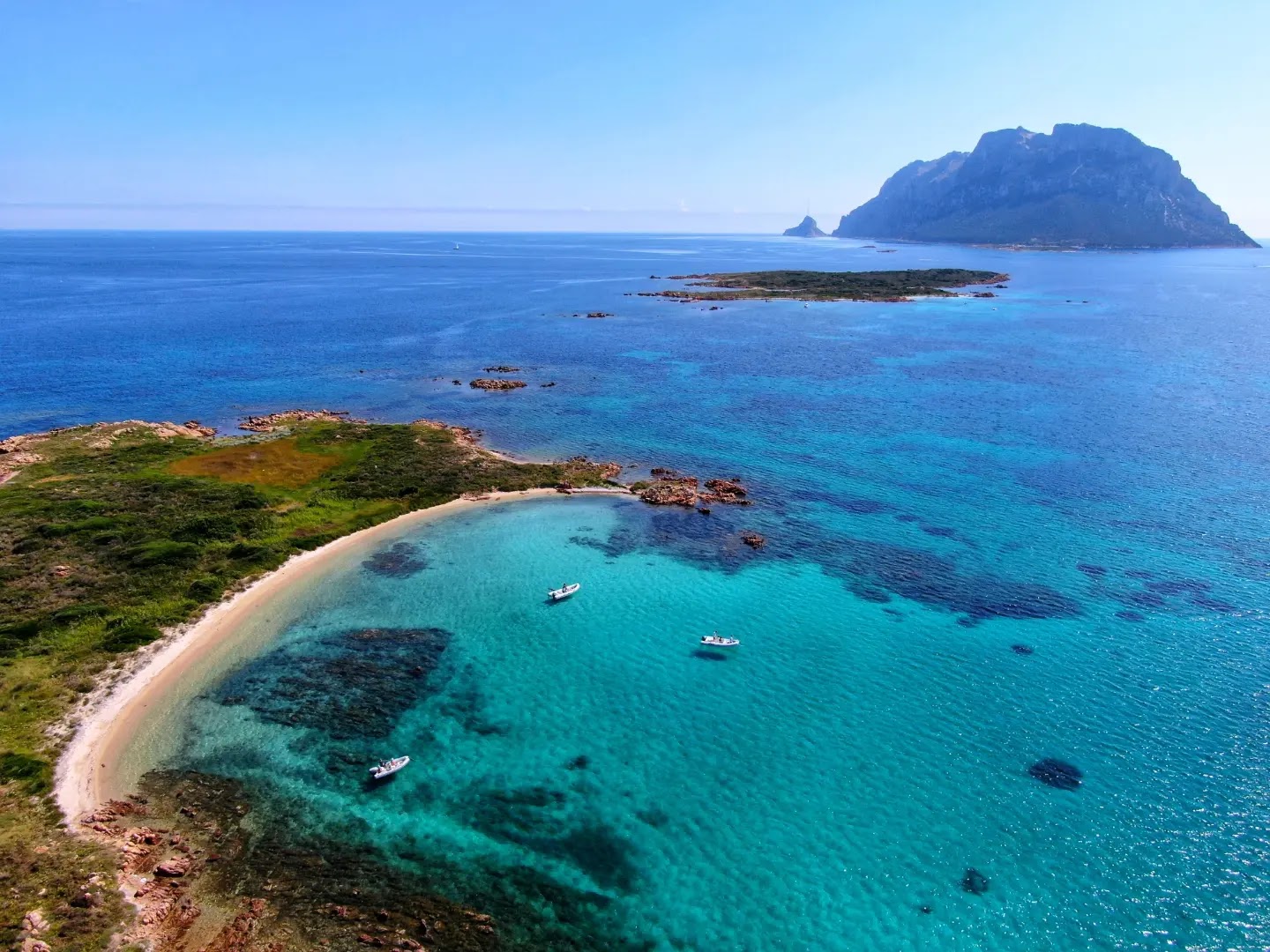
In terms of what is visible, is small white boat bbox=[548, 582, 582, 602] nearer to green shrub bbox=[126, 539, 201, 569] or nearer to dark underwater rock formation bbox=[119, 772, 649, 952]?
dark underwater rock formation bbox=[119, 772, 649, 952]

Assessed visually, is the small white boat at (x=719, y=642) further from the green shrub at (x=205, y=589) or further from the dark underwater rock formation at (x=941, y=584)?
the green shrub at (x=205, y=589)

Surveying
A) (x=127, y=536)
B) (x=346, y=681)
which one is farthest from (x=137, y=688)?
(x=127, y=536)

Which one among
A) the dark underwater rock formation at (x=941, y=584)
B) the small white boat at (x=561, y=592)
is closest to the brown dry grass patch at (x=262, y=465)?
the small white boat at (x=561, y=592)

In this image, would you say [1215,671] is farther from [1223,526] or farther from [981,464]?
[981,464]

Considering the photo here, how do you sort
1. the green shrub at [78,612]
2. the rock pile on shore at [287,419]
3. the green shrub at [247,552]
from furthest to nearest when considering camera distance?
the rock pile on shore at [287,419], the green shrub at [247,552], the green shrub at [78,612]

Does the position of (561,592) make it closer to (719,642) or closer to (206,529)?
(719,642)

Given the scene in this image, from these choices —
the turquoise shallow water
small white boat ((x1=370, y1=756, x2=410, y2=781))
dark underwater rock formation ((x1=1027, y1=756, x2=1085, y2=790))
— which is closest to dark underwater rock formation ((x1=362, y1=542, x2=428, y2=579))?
the turquoise shallow water

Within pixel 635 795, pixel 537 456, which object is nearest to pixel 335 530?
pixel 537 456
